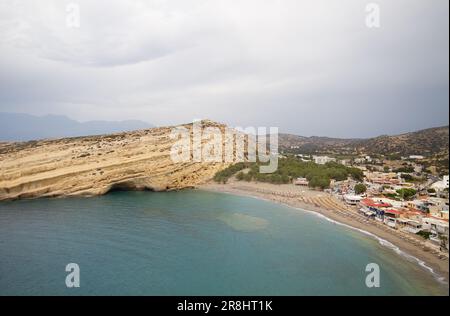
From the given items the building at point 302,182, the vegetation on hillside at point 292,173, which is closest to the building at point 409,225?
the vegetation on hillside at point 292,173

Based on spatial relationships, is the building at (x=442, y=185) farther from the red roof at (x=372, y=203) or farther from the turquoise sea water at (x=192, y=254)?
the turquoise sea water at (x=192, y=254)

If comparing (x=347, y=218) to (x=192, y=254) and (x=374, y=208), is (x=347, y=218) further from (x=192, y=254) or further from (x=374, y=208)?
(x=192, y=254)

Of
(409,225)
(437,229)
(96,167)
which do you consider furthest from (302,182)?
(96,167)

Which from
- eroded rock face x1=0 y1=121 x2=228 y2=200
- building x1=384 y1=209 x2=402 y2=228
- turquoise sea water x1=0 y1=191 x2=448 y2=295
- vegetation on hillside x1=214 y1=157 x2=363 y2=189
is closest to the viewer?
turquoise sea water x1=0 y1=191 x2=448 y2=295

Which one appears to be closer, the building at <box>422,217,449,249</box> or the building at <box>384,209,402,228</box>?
the building at <box>422,217,449,249</box>

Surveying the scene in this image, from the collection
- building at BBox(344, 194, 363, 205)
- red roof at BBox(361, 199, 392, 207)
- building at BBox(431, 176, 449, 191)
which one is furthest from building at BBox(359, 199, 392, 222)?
building at BBox(431, 176, 449, 191)

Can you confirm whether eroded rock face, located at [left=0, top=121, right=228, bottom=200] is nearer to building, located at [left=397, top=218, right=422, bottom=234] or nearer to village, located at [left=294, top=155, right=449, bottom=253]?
village, located at [left=294, top=155, right=449, bottom=253]
